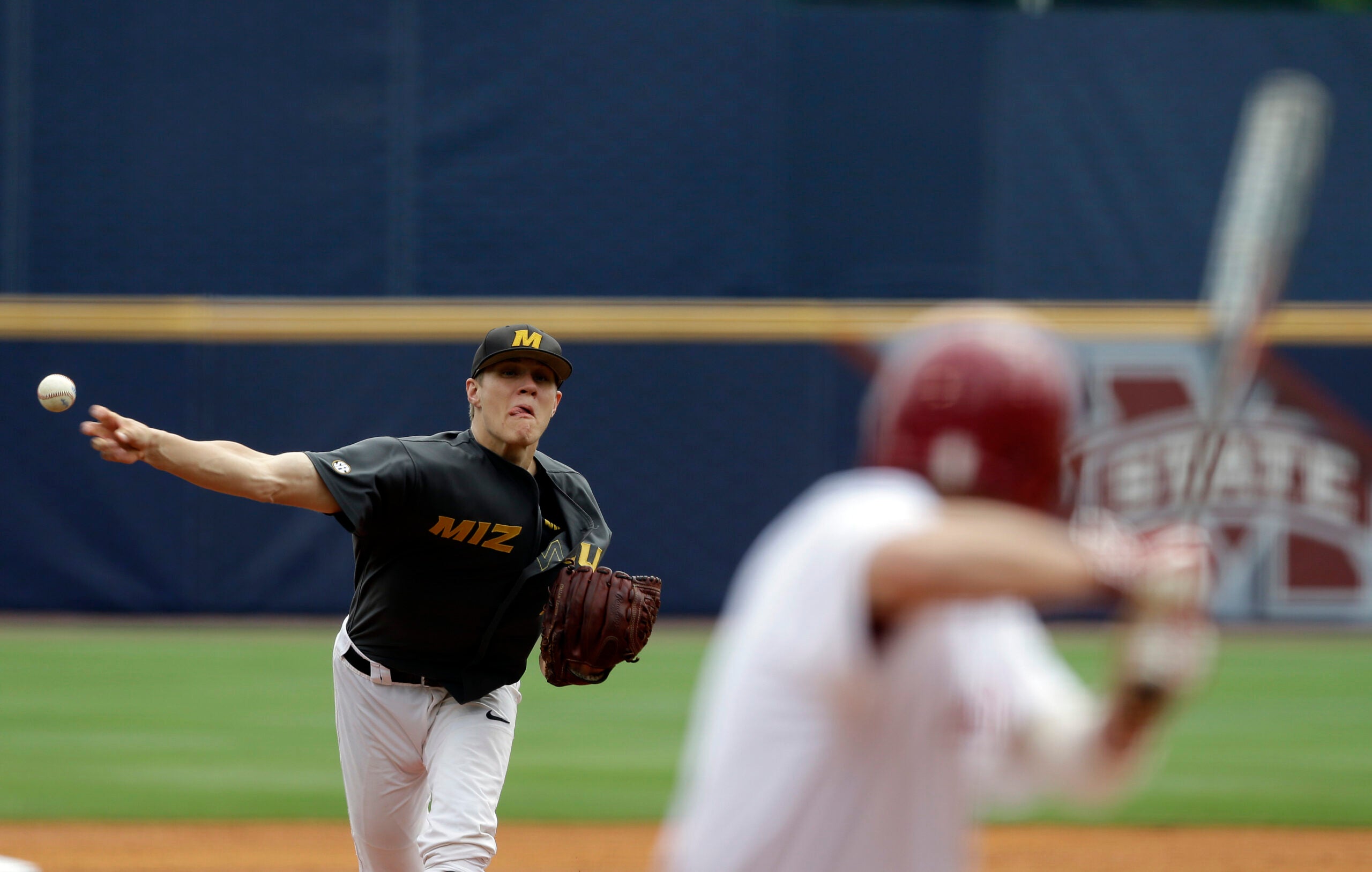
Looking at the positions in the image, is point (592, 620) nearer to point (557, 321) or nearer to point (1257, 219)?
point (1257, 219)

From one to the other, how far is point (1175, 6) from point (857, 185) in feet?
21.0

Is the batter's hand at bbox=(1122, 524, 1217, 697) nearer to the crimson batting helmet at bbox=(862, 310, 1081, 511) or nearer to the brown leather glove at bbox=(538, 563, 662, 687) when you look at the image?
the crimson batting helmet at bbox=(862, 310, 1081, 511)

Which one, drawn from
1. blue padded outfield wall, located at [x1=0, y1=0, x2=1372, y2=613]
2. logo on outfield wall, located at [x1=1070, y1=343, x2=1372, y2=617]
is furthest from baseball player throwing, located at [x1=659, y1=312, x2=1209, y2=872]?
blue padded outfield wall, located at [x1=0, y1=0, x2=1372, y2=613]

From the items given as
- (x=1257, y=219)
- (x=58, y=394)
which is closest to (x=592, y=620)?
(x=58, y=394)

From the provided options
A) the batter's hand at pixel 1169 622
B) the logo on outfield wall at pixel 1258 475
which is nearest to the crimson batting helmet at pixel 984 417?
the batter's hand at pixel 1169 622

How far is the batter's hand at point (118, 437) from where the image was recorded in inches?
139

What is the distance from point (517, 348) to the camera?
4.33m

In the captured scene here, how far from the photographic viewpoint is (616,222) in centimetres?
1587

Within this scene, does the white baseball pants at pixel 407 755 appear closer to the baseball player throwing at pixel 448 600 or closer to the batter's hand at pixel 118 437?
the baseball player throwing at pixel 448 600

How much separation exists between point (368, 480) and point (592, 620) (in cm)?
77

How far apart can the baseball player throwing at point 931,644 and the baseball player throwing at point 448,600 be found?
225cm

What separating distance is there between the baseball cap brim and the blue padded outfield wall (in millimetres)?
11297

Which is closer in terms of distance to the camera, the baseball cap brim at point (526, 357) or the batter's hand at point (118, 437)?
the batter's hand at point (118, 437)

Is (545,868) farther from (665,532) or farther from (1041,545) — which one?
(665,532)
